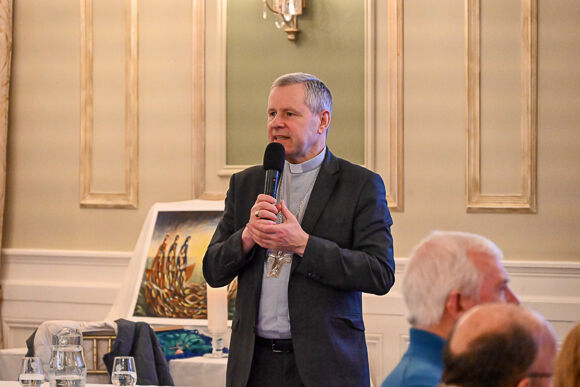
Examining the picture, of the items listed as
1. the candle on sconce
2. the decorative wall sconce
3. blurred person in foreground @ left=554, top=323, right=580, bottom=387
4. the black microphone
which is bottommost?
the candle on sconce

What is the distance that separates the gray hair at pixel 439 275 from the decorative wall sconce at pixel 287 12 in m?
3.08

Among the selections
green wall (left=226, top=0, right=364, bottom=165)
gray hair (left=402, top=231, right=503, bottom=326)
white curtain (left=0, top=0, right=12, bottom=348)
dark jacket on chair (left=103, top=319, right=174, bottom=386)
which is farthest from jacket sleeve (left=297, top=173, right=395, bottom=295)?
white curtain (left=0, top=0, right=12, bottom=348)

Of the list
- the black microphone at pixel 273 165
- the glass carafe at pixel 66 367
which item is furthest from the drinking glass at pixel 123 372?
the black microphone at pixel 273 165

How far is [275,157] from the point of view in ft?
8.06

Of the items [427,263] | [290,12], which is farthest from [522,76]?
[427,263]

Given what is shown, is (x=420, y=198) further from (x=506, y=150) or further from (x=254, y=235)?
(x=254, y=235)

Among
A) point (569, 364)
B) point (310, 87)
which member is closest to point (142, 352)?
point (310, 87)

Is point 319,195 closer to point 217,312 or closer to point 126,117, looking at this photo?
point 217,312

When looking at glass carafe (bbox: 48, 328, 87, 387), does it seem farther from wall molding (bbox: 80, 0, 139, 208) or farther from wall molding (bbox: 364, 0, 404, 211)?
wall molding (bbox: 80, 0, 139, 208)

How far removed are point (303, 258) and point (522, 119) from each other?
7.86 ft

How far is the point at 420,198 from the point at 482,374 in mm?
3349

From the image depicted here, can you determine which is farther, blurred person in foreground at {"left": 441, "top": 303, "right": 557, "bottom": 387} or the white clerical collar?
the white clerical collar

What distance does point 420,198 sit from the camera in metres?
4.52

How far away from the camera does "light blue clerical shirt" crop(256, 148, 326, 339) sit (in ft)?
7.98
